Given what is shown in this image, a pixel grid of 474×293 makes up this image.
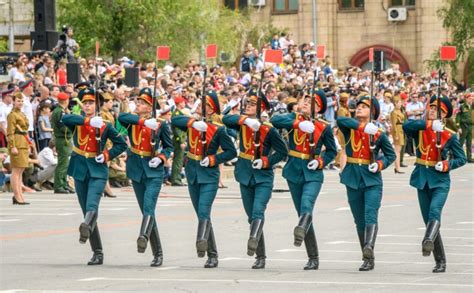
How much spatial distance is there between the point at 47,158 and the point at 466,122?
1605 centimetres

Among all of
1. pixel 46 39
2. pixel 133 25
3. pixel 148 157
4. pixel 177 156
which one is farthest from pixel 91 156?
pixel 133 25

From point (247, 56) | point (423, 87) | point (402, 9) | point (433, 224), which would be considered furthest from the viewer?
point (402, 9)

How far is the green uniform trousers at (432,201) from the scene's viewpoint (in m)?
17.0

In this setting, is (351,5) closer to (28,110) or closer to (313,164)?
(28,110)

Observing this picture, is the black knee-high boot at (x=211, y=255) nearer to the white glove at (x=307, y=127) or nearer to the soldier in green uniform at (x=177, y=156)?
the white glove at (x=307, y=127)

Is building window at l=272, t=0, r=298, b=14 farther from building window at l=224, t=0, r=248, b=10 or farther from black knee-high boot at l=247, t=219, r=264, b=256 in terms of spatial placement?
black knee-high boot at l=247, t=219, r=264, b=256

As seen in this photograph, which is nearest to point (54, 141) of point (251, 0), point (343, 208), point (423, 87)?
point (343, 208)

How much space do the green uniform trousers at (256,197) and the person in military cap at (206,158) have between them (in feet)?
1.16

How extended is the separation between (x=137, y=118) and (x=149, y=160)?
0.49 meters

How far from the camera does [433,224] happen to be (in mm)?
16938

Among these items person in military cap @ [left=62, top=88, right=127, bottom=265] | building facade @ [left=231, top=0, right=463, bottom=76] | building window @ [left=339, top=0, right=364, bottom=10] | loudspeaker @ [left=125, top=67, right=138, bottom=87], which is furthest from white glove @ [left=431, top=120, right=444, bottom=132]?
building window @ [left=339, top=0, right=364, bottom=10]

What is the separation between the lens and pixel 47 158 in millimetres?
28734

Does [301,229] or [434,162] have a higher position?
[434,162]

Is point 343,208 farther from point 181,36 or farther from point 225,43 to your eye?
point 225,43
